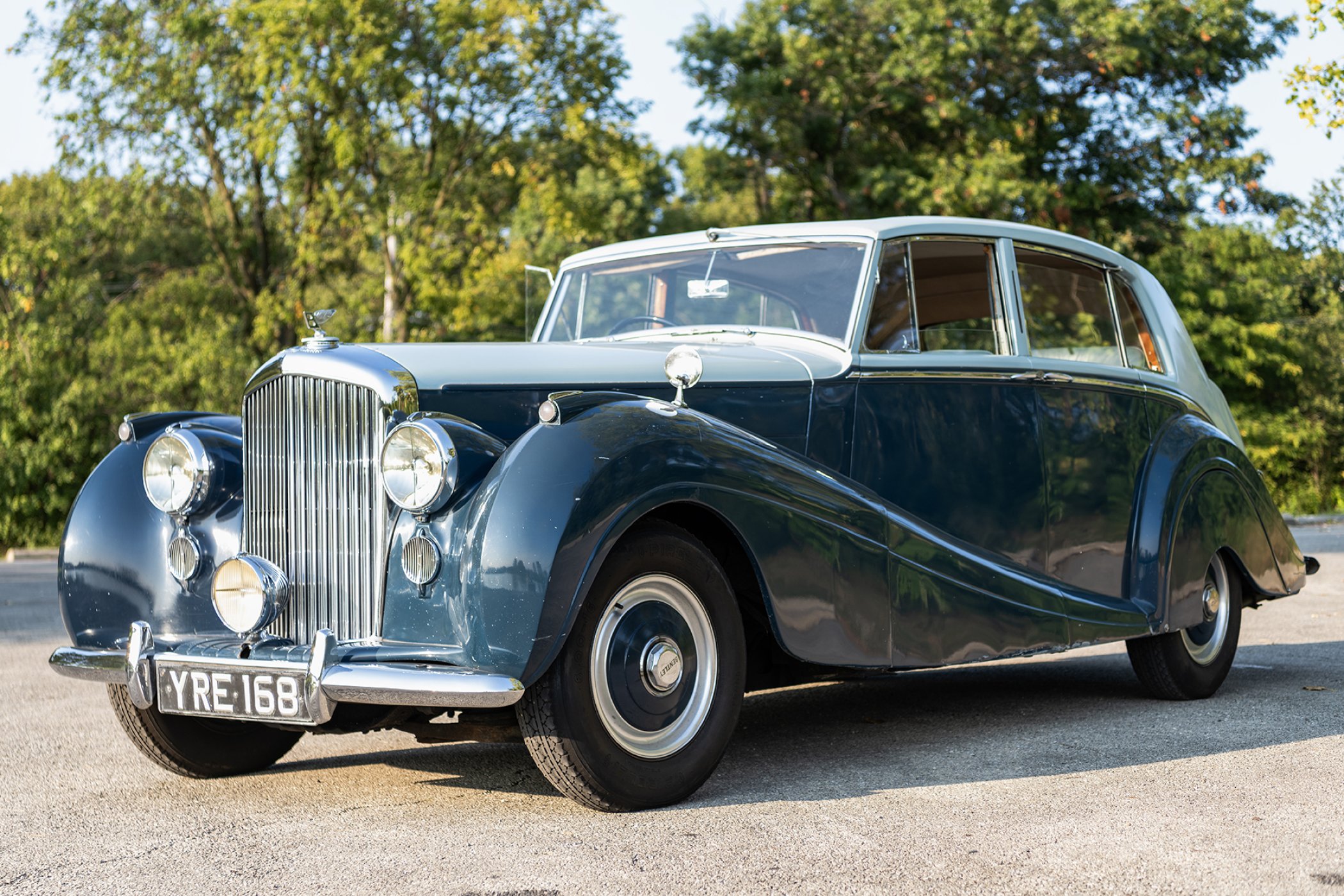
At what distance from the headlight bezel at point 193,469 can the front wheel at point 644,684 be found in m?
1.40

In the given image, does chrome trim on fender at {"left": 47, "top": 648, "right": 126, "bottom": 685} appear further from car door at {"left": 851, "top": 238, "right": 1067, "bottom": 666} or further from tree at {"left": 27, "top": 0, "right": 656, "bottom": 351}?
tree at {"left": 27, "top": 0, "right": 656, "bottom": 351}

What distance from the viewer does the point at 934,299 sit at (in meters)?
5.18

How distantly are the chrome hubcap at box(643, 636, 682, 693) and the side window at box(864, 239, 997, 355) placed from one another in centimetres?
158

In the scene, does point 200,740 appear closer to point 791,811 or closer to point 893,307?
point 791,811

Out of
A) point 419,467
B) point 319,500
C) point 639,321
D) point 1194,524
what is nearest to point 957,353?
point 639,321

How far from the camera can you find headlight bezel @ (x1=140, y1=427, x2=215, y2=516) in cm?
422

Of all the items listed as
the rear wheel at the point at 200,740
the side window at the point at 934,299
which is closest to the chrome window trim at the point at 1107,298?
the side window at the point at 934,299

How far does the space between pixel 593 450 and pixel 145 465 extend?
1.68m

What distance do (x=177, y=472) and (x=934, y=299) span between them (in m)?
2.83

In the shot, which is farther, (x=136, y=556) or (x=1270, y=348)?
(x=1270, y=348)

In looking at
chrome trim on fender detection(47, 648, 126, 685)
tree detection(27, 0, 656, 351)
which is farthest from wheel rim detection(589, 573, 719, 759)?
tree detection(27, 0, 656, 351)

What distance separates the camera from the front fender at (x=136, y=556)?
421cm

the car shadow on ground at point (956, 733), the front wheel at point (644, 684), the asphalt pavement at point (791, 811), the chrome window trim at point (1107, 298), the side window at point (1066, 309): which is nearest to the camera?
the asphalt pavement at point (791, 811)

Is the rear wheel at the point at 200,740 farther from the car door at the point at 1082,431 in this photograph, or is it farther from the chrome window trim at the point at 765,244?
the car door at the point at 1082,431
